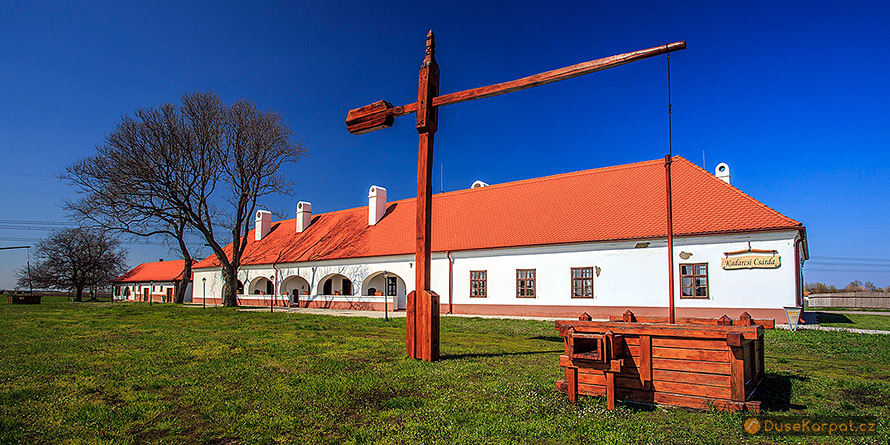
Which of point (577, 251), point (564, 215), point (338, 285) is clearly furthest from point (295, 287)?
point (577, 251)

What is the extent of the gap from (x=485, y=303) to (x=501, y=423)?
20.3 metres

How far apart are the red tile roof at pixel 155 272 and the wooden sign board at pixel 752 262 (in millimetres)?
53193

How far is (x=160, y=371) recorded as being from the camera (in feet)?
22.7

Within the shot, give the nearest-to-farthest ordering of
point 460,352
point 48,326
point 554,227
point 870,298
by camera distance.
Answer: point 460,352, point 48,326, point 554,227, point 870,298

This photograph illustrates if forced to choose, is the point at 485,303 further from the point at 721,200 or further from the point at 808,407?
the point at 808,407

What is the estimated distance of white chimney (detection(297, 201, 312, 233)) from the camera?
39.4 metres

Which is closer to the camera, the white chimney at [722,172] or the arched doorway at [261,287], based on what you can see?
the white chimney at [722,172]

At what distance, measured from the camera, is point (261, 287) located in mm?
40125

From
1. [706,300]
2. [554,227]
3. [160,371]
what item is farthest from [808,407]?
[554,227]

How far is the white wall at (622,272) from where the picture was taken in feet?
59.9

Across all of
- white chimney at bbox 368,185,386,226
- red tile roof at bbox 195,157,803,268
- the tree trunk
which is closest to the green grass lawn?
red tile roof at bbox 195,157,803,268

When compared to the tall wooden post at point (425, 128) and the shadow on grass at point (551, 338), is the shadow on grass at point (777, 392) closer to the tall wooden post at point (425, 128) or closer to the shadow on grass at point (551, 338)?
the tall wooden post at point (425, 128)

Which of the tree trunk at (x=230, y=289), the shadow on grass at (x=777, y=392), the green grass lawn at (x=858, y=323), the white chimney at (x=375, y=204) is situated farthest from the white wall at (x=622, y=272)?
the shadow on grass at (x=777, y=392)

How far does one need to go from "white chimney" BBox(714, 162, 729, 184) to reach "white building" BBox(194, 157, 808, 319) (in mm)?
83
